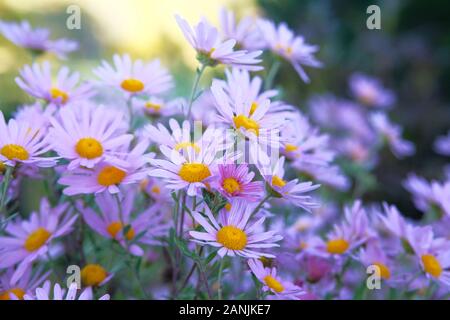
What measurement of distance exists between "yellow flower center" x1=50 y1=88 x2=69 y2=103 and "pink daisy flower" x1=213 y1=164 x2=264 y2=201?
32cm

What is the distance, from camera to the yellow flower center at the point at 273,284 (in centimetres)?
65

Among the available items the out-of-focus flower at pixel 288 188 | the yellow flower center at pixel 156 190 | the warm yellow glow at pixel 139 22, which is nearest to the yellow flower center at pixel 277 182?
the out-of-focus flower at pixel 288 188

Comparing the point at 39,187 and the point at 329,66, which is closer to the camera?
the point at 39,187

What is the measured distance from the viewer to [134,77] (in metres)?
0.81

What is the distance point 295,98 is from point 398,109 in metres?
0.67

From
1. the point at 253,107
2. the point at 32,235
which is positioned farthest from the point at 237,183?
the point at 32,235

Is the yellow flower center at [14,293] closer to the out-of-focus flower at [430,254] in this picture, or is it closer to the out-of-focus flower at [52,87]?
the out-of-focus flower at [52,87]

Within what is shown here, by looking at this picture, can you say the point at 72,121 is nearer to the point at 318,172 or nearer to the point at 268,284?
the point at 268,284

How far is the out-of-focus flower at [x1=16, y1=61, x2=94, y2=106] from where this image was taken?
0.78 meters

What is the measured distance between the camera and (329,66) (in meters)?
2.19

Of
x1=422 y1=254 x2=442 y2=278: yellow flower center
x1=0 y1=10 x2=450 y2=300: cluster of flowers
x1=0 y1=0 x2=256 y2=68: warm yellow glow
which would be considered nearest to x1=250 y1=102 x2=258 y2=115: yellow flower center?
x1=0 y1=10 x2=450 y2=300: cluster of flowers

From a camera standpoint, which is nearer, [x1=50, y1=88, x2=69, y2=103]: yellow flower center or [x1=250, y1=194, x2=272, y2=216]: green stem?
[x1=250, y1=194, x2=272, y2=216]: green stem

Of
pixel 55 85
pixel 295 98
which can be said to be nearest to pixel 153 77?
pixel 55 85

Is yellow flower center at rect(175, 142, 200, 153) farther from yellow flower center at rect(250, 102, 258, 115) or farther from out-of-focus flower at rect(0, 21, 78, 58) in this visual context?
out-of-focus flower at rect(0, 21, 78, 58)
